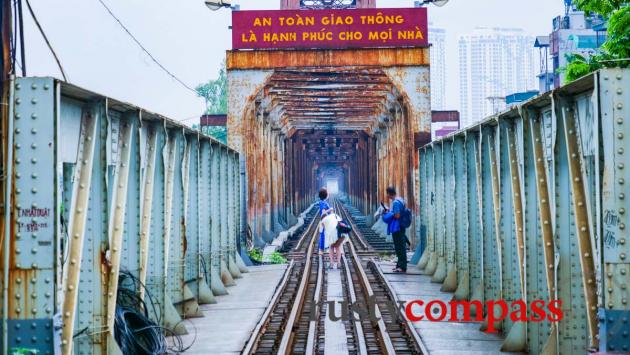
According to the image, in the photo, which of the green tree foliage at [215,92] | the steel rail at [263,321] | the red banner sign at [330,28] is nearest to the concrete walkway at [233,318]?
the steel rail at [263,321]

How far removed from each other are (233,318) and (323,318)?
4.43 feet

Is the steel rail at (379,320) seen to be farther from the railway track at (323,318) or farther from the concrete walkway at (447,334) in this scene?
the concrete walkway at (447,334)

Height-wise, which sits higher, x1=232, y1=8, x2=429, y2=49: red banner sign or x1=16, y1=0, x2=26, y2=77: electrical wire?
x1=232, y1=8, x2=429, y2=49: red banner sign

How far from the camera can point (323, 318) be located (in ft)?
39.6

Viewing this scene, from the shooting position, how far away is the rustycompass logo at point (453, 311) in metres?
8.31

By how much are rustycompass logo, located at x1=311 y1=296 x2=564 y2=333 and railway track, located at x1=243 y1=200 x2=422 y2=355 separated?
4 cm

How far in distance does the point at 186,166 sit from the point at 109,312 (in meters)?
4.50

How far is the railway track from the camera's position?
31.7ft

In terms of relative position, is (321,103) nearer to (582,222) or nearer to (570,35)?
(582,222)

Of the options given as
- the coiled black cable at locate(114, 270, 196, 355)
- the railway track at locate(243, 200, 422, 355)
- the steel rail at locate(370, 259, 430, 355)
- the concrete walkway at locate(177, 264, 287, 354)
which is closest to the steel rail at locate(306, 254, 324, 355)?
the railway track at locate(243, 200, 422, 355)

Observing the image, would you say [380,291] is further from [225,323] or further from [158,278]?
[158,278]

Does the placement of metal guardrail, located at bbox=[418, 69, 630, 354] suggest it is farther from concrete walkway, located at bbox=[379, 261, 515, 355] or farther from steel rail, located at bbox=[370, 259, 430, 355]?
steel rail, located at bbox=[370, 259, 430, 355]

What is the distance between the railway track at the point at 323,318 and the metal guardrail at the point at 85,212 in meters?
1.40

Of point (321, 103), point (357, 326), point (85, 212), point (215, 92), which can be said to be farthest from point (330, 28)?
point (215, 92)
